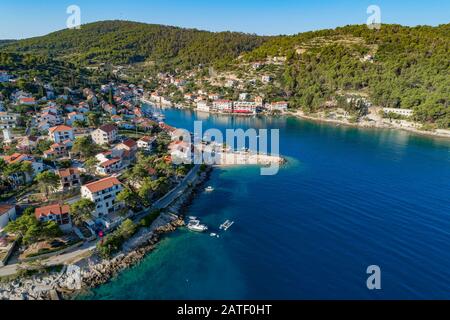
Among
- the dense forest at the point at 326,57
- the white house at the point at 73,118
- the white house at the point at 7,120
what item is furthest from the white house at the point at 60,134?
the dense forest at the point at 326,57

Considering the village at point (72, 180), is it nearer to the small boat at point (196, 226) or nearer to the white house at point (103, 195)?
the white house at point (103, 195)

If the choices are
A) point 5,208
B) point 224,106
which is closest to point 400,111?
point 224,106

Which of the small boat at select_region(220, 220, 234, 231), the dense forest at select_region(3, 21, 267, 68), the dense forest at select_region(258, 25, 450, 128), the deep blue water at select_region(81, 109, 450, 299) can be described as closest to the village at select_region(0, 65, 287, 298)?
the deep blue water at select_region(81, 109, 450, 299)

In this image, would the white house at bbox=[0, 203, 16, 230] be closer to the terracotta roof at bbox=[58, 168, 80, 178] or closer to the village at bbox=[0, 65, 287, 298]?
the village at bbox=[0, 65, 287, 298]

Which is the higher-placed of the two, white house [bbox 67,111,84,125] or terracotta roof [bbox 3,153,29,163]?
white house [bbox 67,111,84,125]

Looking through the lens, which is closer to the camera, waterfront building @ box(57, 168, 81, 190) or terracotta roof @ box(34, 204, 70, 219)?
terracotta roof @ box(34, 204, 70, 219)
